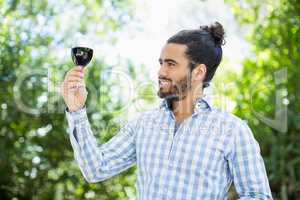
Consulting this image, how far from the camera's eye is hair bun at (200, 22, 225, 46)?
1.88m

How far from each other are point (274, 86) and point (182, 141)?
1891mm

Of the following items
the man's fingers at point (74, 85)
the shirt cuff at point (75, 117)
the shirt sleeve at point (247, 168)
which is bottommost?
the shirt sleeve at point (247, 168)

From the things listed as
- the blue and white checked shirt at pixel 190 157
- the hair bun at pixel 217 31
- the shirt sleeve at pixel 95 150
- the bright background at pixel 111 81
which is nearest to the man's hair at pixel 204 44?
the hair bun at pixel 217 31

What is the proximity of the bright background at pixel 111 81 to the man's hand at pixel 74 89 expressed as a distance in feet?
5.86

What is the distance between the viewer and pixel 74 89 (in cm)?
162

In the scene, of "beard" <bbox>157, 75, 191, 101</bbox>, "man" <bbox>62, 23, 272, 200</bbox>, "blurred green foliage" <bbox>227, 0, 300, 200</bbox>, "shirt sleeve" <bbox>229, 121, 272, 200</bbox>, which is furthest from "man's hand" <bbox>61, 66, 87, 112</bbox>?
"blurred green foliage" <bbox>227, 0, 300, 200</bbox>

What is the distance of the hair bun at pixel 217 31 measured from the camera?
188 centimetres

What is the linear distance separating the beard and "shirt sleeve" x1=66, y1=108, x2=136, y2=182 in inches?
6.6

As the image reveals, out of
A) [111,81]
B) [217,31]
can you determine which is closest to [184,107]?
[217,31]

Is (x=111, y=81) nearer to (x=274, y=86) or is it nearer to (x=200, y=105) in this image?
(x=274, y=86)

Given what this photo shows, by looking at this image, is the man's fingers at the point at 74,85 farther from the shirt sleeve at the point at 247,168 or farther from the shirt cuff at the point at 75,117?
the shirt sleeve at the point at 247,168

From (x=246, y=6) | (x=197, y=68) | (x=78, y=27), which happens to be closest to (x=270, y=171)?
(x=246, y=6)

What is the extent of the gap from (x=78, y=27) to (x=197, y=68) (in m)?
1.78

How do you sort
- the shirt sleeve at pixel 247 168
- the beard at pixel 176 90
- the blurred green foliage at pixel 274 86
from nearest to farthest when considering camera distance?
1. the shirt sleeve at pixel 247 168
2. the beard at pixel 176 90
3. the blurred green foliage at pixel 274 86
